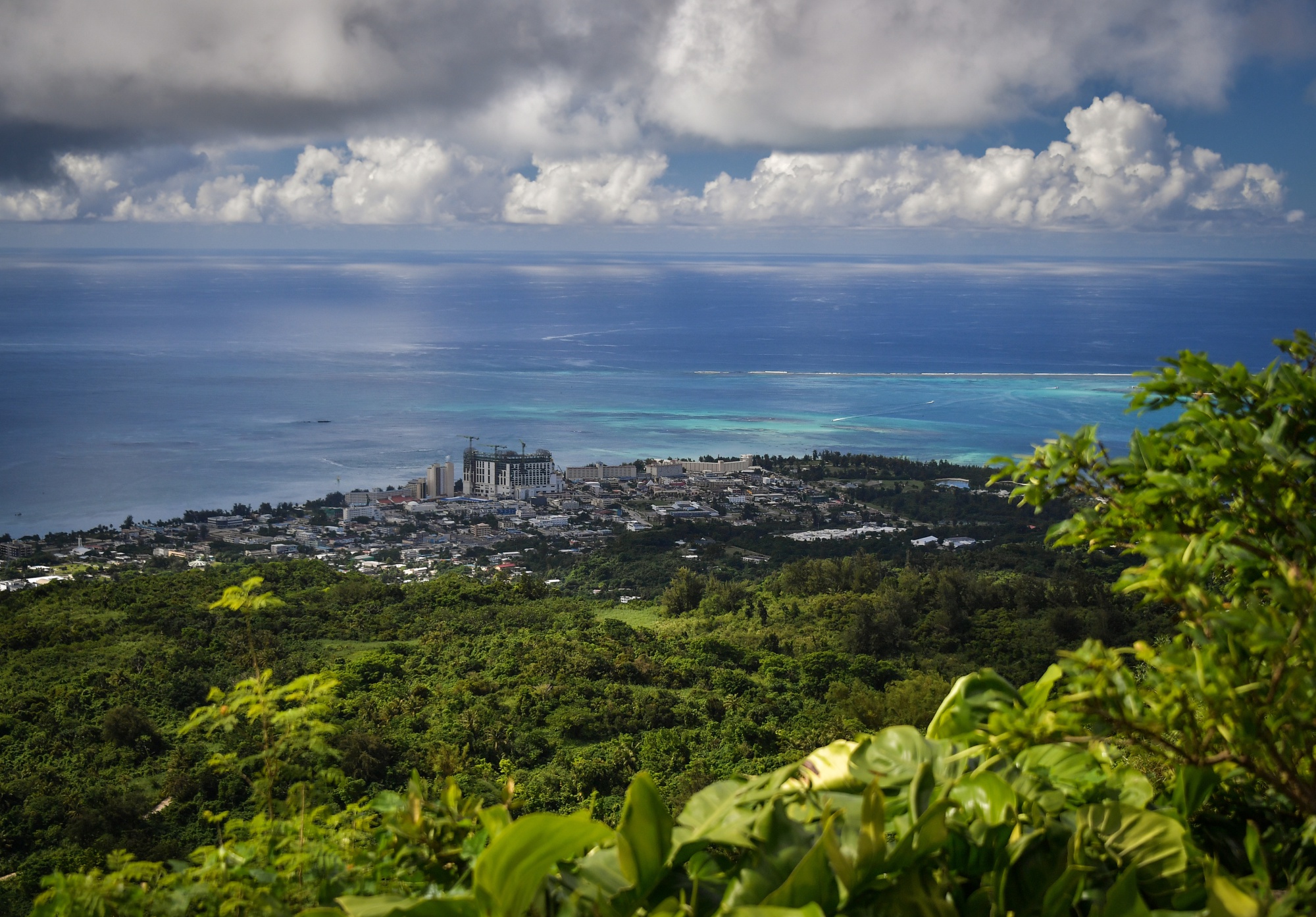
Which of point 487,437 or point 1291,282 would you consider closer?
point 487,437

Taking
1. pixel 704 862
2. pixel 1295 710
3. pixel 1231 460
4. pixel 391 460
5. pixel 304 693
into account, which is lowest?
pixel 391 460

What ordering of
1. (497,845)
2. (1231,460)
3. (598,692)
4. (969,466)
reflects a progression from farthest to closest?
(969,466) < (598,692) < (1231,460) < (497,845)

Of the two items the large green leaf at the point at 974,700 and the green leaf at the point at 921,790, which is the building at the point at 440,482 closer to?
the large green leaf at the point at 974,700

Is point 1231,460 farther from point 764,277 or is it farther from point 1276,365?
point 764,277

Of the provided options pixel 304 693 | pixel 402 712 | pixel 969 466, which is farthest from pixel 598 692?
pixel 969 466

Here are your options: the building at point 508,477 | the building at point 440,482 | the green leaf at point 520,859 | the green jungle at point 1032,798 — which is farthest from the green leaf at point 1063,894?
the building at point 440,482

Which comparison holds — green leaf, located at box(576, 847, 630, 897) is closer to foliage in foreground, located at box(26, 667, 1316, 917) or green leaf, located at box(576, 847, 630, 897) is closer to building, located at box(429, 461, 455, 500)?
foliage in foreground, located at box(26, 667, 1316, 917)

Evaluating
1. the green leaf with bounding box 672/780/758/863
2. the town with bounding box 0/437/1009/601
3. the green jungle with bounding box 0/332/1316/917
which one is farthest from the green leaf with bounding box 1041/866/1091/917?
the town with bounding box 0/437/1009/601
